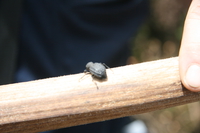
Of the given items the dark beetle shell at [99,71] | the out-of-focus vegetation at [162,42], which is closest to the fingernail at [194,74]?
the dark beetle shell at [99,71]

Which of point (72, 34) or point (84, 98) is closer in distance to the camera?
point (84, 98)

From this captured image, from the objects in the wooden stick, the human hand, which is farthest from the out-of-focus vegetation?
the wooden stick

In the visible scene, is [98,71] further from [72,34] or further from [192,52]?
[72,34]

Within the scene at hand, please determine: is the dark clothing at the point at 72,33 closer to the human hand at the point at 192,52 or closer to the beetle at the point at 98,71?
the beetle at the point at 98,71

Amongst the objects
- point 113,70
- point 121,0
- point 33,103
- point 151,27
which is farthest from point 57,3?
point 151,27

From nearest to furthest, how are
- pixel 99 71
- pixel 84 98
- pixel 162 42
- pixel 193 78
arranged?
1. pixel 84 98
2. pixel 193 78
3. pixel 99 71
4. pixel 162 42

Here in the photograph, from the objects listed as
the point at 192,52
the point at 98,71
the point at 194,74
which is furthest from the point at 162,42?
the point at 98,71

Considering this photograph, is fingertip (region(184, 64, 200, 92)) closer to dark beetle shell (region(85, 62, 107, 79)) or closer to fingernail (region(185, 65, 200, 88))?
fingernail (region(185, 65, 200, 88))
